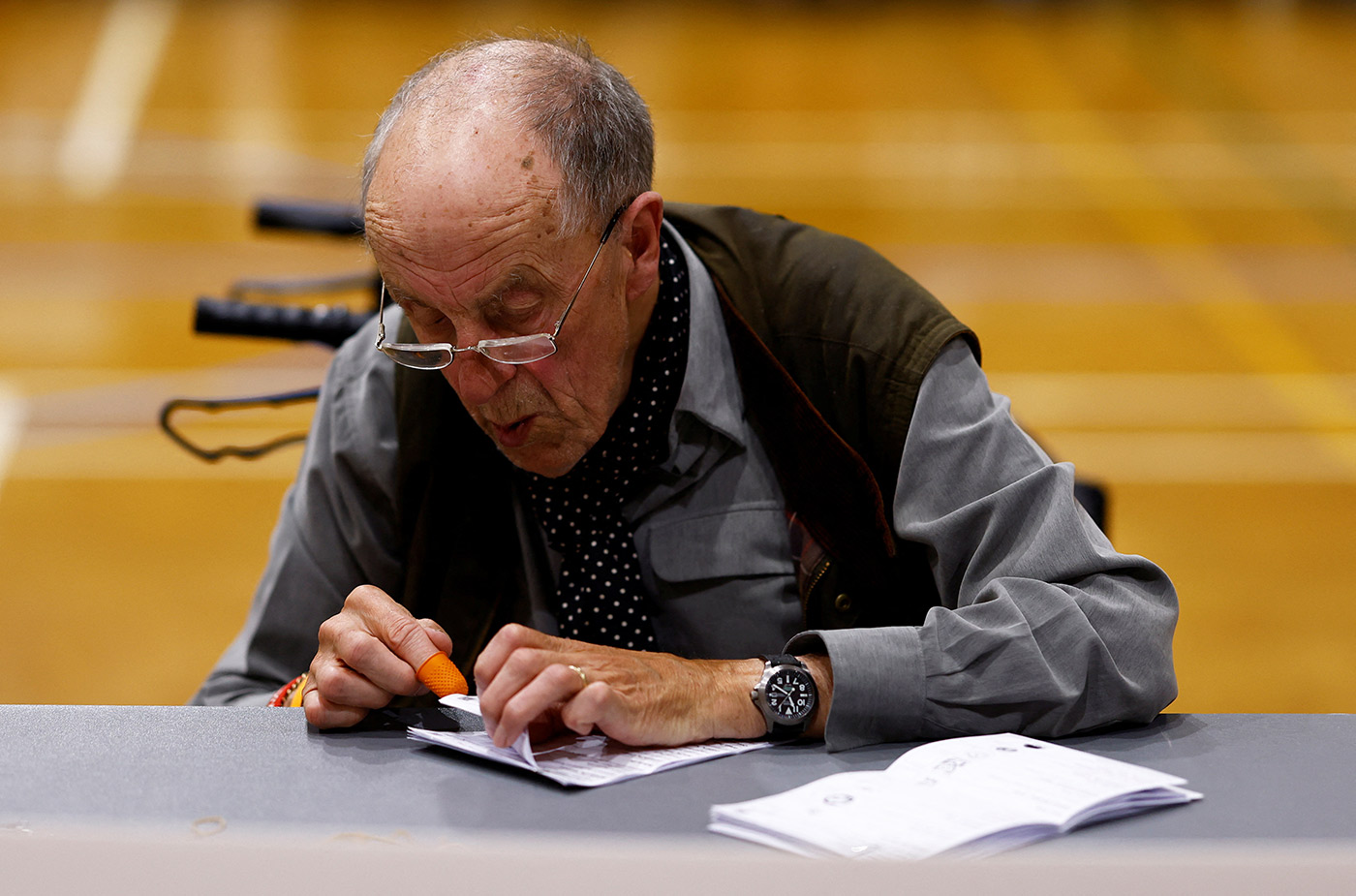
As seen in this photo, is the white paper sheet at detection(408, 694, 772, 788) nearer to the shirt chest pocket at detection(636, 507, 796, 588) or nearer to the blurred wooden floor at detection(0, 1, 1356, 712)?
the shirt chest pocket at detection(636, 507, 796, 588)

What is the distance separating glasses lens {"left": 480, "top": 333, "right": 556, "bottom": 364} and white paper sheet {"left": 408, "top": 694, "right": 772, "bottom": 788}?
0.38 m

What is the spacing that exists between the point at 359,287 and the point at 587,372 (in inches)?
58.0

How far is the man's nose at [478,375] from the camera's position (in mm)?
1427

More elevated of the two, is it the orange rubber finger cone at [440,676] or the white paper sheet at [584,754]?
the orange rubber finger cone at [440,676]

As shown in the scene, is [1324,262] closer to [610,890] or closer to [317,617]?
[317,617]

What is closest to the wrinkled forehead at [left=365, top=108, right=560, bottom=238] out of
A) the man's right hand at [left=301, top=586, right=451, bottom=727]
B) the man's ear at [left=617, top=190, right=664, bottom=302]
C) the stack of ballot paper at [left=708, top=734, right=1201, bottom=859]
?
the man's ear at [left=617, top=190, right=664, bottom=302]

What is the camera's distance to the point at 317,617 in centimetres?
171

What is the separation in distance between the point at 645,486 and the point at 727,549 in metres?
0.12

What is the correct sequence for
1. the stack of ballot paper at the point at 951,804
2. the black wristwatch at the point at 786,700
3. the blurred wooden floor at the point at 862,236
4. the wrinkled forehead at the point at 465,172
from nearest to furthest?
the stack of ballot paper at the point at 951,804, the black wristwatch at the point at 786,700, the wrinkled forehead at the point at 465,172, the blurred wooden floor at the point at 862,236

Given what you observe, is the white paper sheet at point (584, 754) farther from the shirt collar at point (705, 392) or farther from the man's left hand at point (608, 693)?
the shirt collar at point (705, 392)

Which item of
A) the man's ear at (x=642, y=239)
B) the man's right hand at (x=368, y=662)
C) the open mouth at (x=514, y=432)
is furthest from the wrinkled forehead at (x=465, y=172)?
the man's right hand at (x=368, y=662)

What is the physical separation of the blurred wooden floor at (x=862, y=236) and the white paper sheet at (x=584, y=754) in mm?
824

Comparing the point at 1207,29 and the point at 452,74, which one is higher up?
the point at 1207,29

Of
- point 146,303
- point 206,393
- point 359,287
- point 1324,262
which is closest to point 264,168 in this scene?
point 146,303
